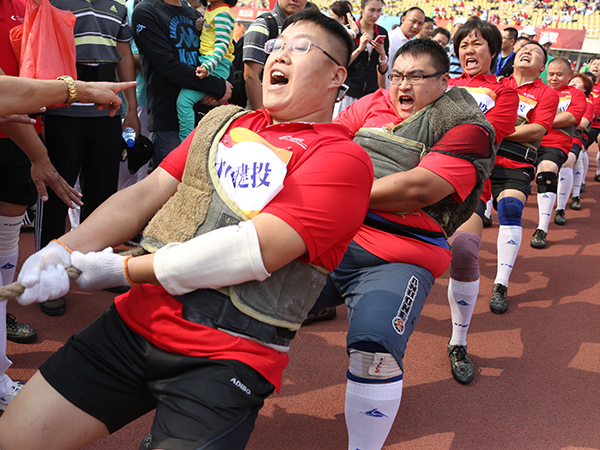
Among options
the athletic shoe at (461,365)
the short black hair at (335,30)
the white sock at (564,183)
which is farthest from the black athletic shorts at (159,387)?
the white sock at (564,183)

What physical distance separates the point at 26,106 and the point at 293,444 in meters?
1.86

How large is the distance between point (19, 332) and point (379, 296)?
2.09 m

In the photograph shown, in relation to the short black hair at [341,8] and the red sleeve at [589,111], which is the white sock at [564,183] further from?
the short black hair at [341,8]

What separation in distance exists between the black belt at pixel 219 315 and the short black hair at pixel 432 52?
1.76 m

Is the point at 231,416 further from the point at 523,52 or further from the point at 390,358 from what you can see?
the point at 523,52

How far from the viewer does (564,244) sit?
Answer: 20.2ft

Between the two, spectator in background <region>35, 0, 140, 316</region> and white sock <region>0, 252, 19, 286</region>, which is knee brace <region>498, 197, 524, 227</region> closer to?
spectator in background <region>35, 0, 140, 316</region>

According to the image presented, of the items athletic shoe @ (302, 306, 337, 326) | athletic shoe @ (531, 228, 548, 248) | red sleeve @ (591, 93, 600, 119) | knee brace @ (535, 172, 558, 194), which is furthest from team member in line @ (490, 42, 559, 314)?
red sleeve @ (591, 93, 600, 119)

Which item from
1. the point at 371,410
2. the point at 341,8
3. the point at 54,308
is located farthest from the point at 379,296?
the point at 341,8

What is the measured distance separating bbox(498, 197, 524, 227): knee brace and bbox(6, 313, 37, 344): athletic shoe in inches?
135

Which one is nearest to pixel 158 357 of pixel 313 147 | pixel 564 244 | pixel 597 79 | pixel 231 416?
pixel 231 416

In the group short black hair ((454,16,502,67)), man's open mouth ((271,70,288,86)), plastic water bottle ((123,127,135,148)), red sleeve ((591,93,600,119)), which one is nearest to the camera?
man's open mouth ((271,70,288,86))

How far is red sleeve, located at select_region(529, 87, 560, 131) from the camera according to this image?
4480 mm

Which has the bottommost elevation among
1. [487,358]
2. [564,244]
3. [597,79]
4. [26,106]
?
[564,244]
